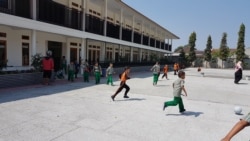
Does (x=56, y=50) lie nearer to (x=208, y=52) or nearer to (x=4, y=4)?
(x=4, y=4)

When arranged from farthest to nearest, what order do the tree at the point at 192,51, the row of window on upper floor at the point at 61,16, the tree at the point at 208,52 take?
the tree at the point at 208,52
the tree at the point at 192,51
the row of window on upper floor at the point at 61,16

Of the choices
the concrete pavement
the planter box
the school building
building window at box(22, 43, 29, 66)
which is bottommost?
the concrete pavement

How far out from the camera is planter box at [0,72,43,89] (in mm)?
10373

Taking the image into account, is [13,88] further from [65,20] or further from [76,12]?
[76,12]

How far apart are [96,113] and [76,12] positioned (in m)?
11.4

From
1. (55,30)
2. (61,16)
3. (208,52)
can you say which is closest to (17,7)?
(55,30)

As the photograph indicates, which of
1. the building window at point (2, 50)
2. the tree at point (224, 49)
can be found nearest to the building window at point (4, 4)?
the building window at point (2, 50)

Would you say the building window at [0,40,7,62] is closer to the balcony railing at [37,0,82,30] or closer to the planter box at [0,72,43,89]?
the balcony railing at [37,0,82,30]

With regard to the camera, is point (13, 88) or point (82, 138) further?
point (13, 88)

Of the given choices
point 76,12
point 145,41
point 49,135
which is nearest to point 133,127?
point 49,135

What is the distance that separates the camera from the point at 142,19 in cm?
2906

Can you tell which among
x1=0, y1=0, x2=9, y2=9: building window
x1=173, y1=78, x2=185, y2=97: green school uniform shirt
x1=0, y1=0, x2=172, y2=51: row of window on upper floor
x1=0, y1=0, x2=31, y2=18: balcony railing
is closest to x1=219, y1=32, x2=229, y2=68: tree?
x1=0, y1=0, x2=172, y2=51: row of window on upper floor

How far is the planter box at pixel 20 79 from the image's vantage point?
10373mm

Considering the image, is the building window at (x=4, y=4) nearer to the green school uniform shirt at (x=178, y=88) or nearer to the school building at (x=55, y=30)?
the school building at (x=55, y=30)
